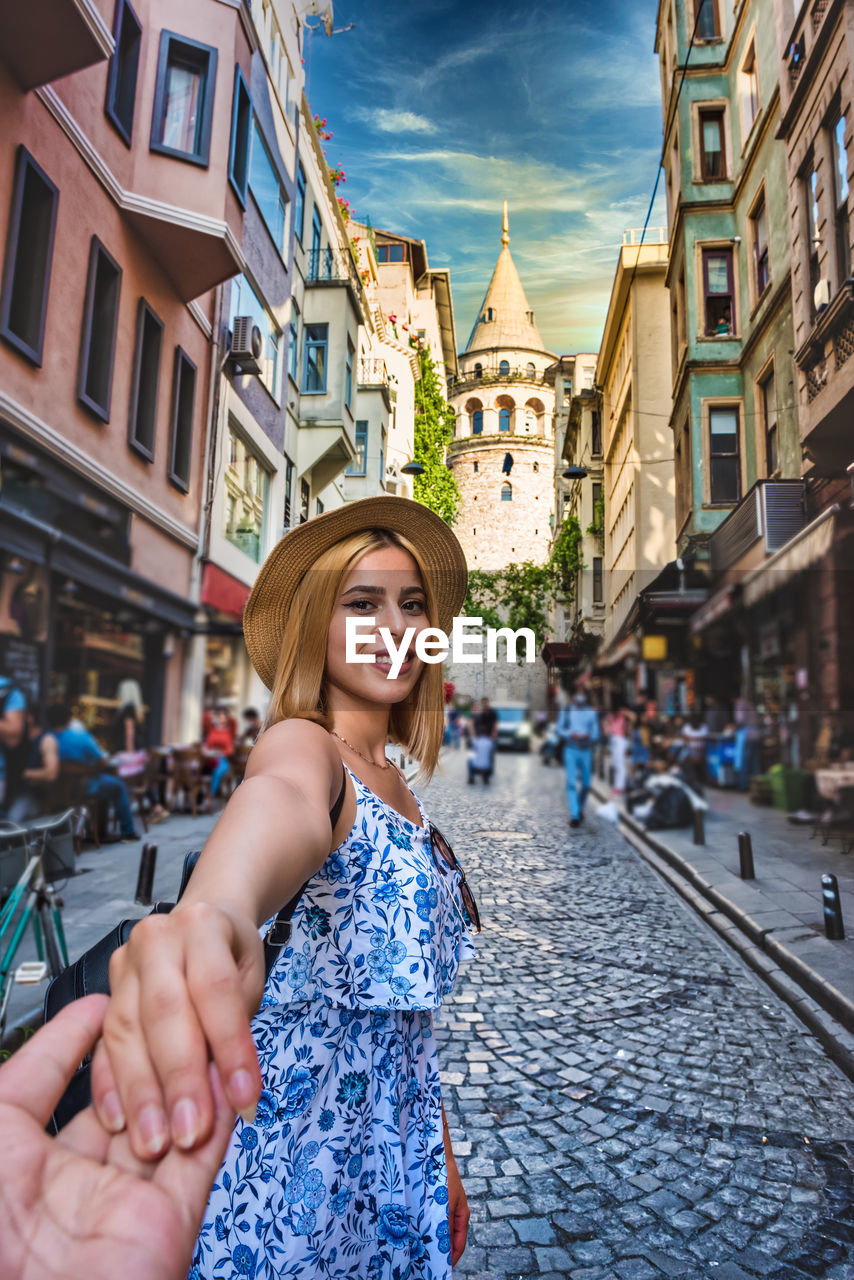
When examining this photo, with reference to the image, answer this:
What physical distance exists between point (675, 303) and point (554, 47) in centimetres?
150

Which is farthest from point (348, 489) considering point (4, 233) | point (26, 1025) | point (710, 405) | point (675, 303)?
point (26, 1025)

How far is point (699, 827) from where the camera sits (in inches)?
228

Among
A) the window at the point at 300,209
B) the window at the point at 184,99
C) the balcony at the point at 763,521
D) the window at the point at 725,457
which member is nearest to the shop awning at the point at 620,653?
the balcony at the point at 763,521

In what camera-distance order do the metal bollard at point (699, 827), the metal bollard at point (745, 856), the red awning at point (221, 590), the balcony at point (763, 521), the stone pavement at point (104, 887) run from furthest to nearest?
the metal bollard at point (699, 827)
the metal bollard at point (745, 856)
the balcony at point (763, 521)
the red awning at point (221, 590)
the stone pavement at point (104, 887)

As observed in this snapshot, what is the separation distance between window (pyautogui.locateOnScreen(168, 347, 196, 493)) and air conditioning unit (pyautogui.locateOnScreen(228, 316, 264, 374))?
19 cm

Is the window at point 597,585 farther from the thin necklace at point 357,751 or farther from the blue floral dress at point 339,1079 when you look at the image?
the blue floral dress at point 339,1079

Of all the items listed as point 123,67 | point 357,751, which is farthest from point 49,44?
point 357,751

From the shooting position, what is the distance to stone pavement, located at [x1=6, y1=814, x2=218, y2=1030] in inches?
98.3

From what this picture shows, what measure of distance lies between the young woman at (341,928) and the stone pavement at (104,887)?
4.61ft

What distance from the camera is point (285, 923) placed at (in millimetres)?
776

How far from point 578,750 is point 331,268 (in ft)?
14.3

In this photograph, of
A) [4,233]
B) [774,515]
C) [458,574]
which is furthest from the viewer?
[774,515]

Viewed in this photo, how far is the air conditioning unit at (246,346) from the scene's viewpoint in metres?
2.91

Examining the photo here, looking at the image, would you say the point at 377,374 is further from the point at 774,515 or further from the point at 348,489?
the point at 774,515
